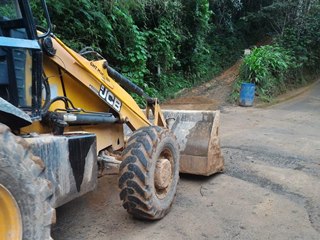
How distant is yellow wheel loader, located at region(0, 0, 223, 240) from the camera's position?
2.22 metres

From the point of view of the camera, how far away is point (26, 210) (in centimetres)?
222

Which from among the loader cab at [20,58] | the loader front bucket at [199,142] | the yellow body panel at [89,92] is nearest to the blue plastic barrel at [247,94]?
the loader front bucket at [199,142]

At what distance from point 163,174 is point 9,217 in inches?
74.6

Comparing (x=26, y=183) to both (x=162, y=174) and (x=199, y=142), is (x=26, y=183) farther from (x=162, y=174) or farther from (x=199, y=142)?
(x=199, y=142)

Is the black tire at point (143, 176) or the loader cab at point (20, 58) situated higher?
the loader cab at point (20, 58)

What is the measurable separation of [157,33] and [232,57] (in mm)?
8667

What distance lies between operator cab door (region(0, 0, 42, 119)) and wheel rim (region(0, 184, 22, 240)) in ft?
2.78

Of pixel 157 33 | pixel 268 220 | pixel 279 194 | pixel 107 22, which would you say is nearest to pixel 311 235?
pixel 268 220

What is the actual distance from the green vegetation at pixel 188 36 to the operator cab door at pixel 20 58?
9.88 feet

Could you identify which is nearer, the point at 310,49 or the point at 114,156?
the point at 114,156

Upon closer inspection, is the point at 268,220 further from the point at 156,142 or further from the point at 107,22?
the point at 107,22

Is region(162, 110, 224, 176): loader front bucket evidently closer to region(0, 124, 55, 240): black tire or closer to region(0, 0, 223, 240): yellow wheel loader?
region(0, 0, 223, 240): yellow wheel loader

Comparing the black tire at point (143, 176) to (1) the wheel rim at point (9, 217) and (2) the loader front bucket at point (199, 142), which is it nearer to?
(2) the loader front bucket at point (199, 142)

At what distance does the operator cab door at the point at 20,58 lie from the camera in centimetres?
272
